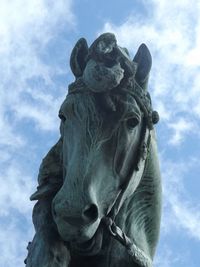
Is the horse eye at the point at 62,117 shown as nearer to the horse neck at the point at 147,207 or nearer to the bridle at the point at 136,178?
the bridle at the point at 136,178

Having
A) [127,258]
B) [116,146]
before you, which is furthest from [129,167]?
[127,258]

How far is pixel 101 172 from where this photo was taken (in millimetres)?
5445

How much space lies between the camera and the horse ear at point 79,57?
613cm

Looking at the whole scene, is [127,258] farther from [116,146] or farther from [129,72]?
[129,72]

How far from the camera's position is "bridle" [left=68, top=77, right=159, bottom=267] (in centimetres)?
554

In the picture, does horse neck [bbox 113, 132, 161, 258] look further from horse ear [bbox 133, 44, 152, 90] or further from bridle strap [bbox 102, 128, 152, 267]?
horse ear [bbox 133, 44, 152, 90]

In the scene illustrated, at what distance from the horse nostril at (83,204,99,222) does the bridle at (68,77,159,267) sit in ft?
0.88

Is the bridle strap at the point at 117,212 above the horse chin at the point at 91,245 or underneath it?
above

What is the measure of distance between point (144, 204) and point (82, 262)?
68cm

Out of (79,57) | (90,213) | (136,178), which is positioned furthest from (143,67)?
(90,213)

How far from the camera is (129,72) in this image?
5934 millimetres

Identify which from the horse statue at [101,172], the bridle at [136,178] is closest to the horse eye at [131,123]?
the horse statue at [101,172]

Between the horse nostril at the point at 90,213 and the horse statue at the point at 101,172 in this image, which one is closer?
the horse nostril at the point at 90,213

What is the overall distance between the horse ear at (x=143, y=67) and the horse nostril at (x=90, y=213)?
117 cm
